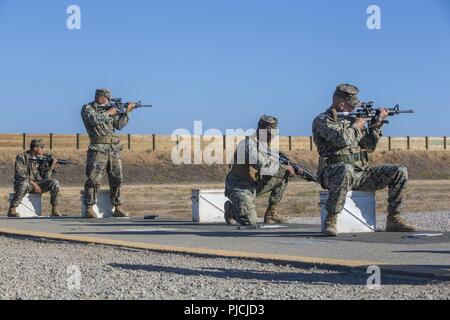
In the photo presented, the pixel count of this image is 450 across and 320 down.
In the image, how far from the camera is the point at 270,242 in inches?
465

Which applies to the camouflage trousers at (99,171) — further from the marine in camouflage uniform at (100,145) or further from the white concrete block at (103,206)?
the white concrete block at (103,206)

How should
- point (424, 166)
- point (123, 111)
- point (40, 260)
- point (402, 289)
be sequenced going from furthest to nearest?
point (424, 166) < point (123, 111) < point (40, 260) < point (402, 289)

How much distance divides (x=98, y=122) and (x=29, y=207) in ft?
10.4

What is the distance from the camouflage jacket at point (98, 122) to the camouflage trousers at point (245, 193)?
12.5 ft

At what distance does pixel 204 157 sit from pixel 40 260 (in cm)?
5639

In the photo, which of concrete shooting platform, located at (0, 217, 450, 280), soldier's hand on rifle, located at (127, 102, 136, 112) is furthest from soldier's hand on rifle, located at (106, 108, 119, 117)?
concrete shooting platform, located at (0, 217, 450, 280)

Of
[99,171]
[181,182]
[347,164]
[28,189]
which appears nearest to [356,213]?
[347,164]

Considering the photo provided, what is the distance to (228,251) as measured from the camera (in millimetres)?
10688

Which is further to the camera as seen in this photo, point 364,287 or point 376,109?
point 376,109

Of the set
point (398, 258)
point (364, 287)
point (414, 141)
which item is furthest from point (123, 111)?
point (414, 141)

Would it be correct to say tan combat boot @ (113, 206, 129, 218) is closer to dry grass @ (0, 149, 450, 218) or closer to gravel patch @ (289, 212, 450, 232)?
gravel patch @ (289, 212, 450, 232)

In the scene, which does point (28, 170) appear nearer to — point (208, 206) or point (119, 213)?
point (119, 213)
